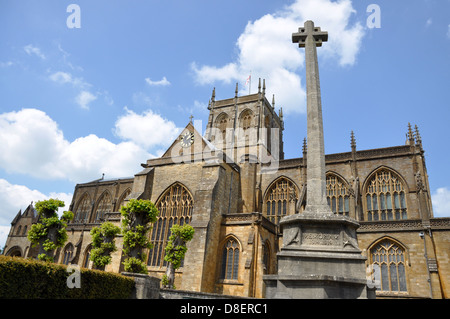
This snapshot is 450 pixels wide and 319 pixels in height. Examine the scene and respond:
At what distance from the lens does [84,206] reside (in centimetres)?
4038

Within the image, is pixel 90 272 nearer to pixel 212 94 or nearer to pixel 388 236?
pixel 388 236

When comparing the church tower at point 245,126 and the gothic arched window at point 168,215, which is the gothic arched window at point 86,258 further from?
the church tower at point 245,126

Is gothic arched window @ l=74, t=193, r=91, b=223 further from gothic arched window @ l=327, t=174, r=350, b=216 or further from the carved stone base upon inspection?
the carved stone base

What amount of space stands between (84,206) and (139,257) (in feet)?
82.4

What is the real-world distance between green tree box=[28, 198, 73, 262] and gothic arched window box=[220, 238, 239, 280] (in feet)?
34.0

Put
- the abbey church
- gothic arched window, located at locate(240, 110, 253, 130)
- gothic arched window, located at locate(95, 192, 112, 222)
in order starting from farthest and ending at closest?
gothic arched window, located at locate(240, 110, 253, 130) → gothic arched window, located at locate(95, 192, 112, 222) → the abbey church

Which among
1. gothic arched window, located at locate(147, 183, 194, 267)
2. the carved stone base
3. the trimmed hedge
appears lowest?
the trimmed hedge

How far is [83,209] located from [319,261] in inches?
1501

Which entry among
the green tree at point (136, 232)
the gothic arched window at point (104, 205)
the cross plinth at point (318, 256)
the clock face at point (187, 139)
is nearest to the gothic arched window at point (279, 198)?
the clock face at point (187, 139)

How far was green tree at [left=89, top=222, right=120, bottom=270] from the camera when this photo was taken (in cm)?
1923

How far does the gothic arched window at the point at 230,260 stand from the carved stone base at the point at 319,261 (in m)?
13.7

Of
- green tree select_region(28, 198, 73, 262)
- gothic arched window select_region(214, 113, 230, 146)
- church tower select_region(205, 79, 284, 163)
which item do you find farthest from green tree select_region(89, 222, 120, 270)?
gothic arched window select_region(214, 113, 230, 146)

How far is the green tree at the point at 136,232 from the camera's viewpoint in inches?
698
